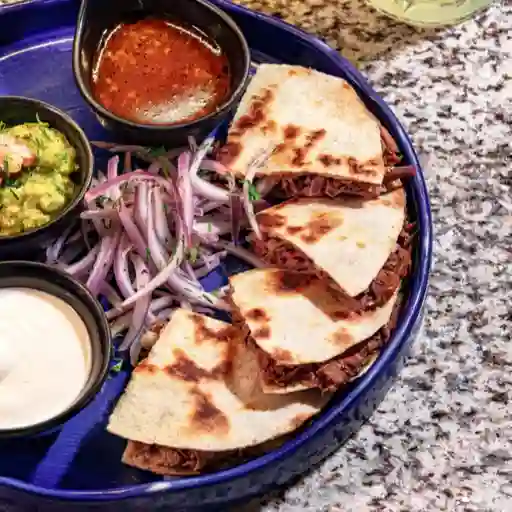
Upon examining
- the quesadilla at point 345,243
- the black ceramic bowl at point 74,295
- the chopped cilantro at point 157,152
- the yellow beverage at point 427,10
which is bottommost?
the black ceramic bowl at point 74,295

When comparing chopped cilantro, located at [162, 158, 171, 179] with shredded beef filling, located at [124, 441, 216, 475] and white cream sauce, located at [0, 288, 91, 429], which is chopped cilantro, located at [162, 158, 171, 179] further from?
shredded beef filling, located at [124, 441, 216, 475]

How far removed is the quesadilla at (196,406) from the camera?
2.22 metres

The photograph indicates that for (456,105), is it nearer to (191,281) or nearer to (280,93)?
(280,93)

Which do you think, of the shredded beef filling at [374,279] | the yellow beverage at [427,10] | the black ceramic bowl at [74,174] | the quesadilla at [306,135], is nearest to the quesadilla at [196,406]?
the shredded beef filling at [374,279]

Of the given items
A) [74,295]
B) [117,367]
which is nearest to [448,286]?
[117,367]

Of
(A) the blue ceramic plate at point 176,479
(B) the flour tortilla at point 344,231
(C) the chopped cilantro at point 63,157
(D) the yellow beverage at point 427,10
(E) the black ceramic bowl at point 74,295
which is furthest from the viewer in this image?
(D) the yellow beverage at point 427,10

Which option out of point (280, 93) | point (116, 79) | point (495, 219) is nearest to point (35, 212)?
point (116, 79)

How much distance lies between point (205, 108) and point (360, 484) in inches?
49.1

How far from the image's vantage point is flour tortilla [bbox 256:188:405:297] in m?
2.41

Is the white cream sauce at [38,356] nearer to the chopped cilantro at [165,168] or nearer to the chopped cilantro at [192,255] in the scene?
the chopped cilantro at [192,255]

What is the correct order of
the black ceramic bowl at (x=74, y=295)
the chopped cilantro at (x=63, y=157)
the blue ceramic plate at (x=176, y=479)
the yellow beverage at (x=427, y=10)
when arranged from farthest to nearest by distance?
the yellow beverage at (x=427, y=10) → the chopped cilantro at (x=63, y=157) → the black ceramic bowl at (x=74, y=295) → the blue ceramic plate at (x=176, y=479)

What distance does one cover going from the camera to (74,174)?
2.62 meters

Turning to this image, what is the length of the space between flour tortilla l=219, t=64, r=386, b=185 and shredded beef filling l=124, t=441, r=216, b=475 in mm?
894

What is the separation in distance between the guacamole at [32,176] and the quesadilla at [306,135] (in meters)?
0.50
